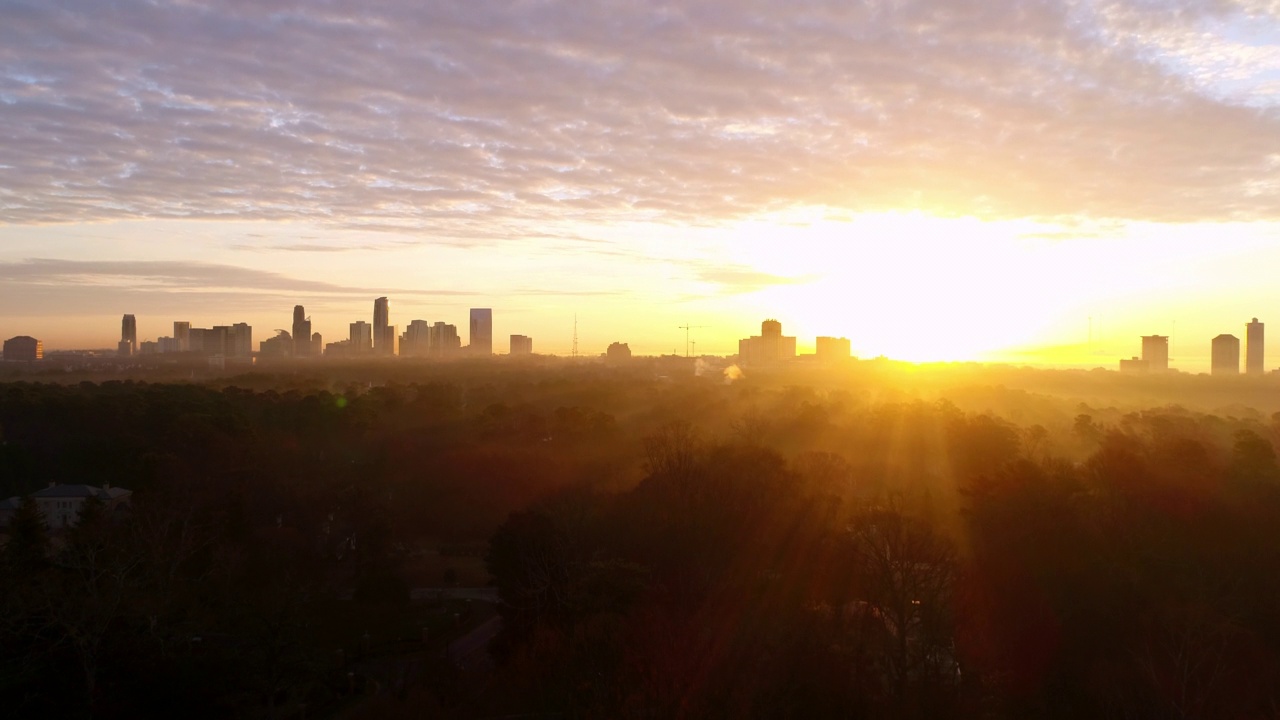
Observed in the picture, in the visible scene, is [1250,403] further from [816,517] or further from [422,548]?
[422,548]

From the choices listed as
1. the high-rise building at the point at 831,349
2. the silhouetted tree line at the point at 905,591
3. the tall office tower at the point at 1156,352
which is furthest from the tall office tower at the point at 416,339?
the silhouetted tree line at the point at 905,591

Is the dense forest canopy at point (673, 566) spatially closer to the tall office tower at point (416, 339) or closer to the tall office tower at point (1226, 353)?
the tall office tower at point (1226, 353)

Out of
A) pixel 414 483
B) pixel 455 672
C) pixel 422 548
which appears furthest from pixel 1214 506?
pixel 414 483

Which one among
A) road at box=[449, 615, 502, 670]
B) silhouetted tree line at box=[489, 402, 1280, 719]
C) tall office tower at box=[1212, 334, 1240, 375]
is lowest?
road at box=[449, 615, 502, 670]

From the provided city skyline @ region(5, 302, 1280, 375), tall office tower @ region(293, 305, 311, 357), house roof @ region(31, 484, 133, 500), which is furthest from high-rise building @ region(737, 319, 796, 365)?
house roof @ region(31, 484, 133, 500)

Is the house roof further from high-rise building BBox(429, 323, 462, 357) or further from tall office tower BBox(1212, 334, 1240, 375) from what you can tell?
high-rise building BBox(429, 323, 462, 357)

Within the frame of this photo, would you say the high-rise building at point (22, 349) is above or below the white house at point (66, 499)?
above

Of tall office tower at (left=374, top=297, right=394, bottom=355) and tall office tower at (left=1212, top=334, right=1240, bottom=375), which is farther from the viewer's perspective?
tall office tower at (left=374, top=297, right=394, bottom=355)
